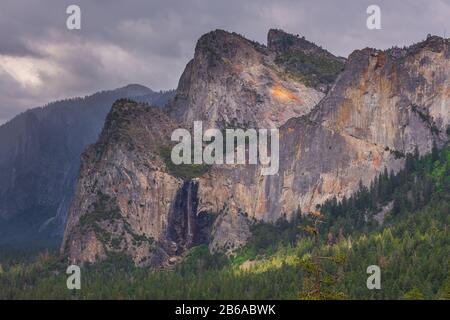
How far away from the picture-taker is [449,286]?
150m
